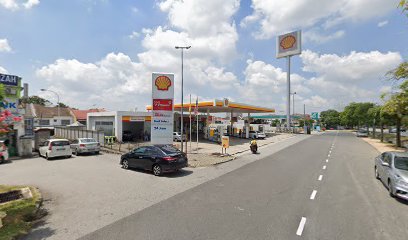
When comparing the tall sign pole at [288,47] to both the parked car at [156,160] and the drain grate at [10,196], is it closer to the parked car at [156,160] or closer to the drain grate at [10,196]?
the parked car at [156,160]

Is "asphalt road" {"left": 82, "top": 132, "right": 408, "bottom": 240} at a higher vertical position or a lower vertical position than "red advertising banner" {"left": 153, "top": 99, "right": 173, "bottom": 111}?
lower

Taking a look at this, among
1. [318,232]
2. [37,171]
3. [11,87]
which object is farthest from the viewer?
[11,87]

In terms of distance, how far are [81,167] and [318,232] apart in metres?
12.8

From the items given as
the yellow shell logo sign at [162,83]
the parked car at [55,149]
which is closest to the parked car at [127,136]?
the parked car at [55,149]

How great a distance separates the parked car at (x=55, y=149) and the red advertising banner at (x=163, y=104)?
7368mm

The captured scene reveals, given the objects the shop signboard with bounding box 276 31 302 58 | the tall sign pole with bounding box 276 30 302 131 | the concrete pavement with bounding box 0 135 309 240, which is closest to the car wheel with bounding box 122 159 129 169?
the concrete pavement with bounding box 0 135 309 240

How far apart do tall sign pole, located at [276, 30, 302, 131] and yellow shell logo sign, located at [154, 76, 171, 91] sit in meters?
49.3

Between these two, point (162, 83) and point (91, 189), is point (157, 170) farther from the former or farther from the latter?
point (162, 83)

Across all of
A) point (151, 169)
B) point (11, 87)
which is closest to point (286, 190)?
point (151, 169)

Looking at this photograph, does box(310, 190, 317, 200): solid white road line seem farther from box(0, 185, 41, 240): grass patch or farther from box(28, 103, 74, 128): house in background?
box(28, 103, 74, 128): house in background

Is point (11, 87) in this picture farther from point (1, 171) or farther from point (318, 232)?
point (318, 232)

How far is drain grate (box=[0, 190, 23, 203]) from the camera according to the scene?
749 cm

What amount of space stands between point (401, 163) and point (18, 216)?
12.1 m

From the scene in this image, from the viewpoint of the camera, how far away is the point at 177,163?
11.3 meters
